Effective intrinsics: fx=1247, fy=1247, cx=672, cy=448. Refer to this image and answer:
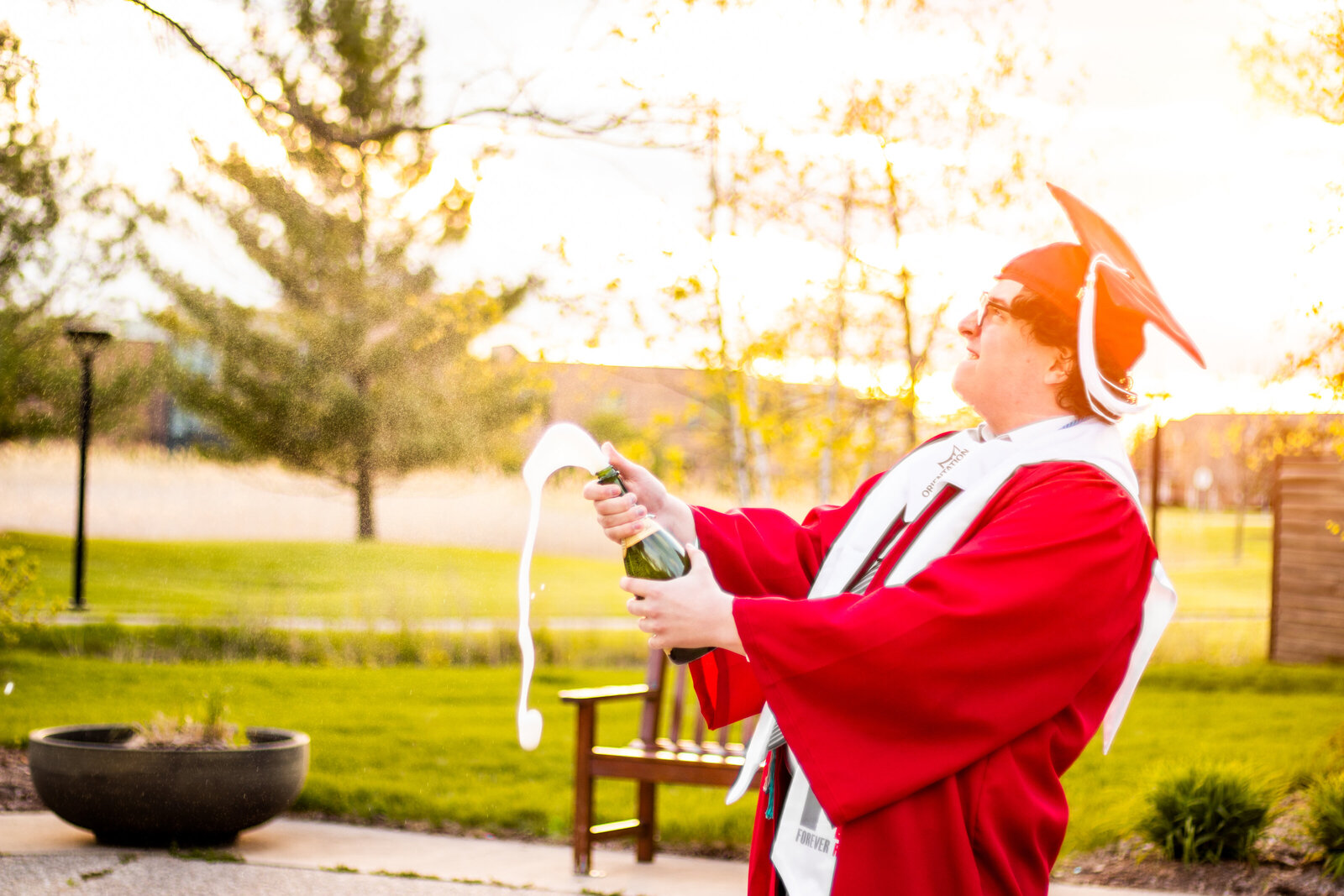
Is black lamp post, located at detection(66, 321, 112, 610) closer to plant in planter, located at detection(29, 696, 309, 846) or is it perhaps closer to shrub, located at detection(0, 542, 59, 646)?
shrub, located at detection(0, 542, 59, 646)

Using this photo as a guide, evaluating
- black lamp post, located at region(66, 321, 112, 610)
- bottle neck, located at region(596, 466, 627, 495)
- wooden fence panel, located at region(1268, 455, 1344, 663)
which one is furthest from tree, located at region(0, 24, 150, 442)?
wooden fence panel, located at region(1268, 455, 1344, 663)

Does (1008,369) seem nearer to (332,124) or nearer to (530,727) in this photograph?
(530,727)

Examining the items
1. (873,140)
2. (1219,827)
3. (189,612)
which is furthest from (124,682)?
(1219,827)

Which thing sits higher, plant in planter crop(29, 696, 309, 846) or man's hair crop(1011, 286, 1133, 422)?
man's hair crop(1011, 286, 1133, 422)

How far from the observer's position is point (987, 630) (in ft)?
4.67

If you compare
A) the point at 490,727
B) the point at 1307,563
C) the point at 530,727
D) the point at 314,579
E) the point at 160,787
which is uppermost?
the point at 530,727

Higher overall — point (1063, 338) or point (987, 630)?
point (1063, 338)

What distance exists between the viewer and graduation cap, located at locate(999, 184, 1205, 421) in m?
1.58

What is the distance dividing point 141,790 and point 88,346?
12.3 ft

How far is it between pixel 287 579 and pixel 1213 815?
7.89 metres

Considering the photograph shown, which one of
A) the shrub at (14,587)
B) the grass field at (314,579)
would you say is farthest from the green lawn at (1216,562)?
the shrub at (14,587)

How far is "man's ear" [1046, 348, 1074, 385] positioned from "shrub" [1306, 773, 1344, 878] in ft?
11.1

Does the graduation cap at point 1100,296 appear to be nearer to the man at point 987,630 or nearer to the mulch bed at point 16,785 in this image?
the man at point 987,630

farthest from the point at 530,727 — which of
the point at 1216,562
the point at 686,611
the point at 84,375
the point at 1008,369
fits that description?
A: the point at 1216,562
